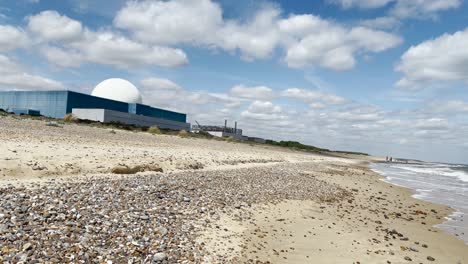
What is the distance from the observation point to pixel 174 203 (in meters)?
11.5

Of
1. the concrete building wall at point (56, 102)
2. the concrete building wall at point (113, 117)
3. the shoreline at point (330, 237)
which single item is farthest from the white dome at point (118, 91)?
the shoreline at point (330, 237)

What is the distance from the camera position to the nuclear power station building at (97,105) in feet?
283

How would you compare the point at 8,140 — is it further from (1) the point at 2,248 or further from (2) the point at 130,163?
(1) the point at 2,248

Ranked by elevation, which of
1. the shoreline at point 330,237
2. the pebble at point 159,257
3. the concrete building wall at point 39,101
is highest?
the concrete building wall at point 39,101

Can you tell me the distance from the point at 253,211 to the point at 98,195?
18.1ft

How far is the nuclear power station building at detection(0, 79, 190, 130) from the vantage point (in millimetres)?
86188

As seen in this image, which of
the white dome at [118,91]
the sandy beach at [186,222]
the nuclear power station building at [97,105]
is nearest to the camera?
the sandy beach at [186,222]

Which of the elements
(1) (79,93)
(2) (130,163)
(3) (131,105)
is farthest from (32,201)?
(3) (131,105)

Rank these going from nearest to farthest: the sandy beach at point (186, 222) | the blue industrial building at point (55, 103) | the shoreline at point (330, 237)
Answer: the sandy beach at point (186, 222) < the shoreline at point (330, 237) < the blue industrial building at point (55, 103)

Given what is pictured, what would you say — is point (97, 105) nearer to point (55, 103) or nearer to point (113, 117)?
point (55, 103)

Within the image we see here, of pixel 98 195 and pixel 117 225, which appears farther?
pixel 98 195

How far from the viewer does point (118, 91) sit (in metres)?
109

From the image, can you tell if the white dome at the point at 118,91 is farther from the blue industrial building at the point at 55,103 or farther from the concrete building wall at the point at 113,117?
the concrete building wall at the point at 113,117

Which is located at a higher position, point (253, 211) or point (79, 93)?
point (79, 93)
